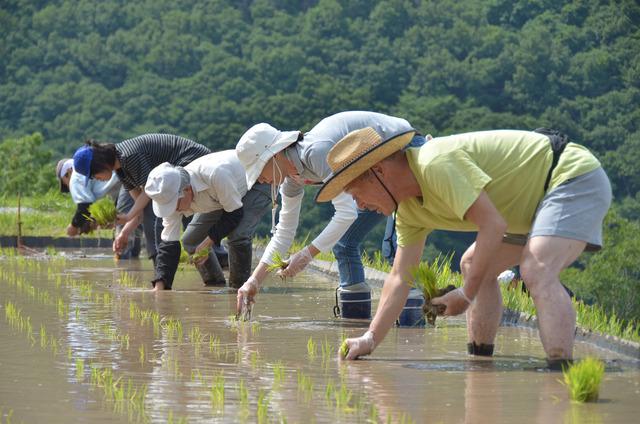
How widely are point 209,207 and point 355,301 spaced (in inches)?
79.4

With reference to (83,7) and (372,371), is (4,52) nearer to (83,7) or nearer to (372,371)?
(83,7)

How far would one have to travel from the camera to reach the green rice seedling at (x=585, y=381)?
5.54 m

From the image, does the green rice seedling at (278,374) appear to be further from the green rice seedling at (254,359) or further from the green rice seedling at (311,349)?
the green rice seedling at (311,349)

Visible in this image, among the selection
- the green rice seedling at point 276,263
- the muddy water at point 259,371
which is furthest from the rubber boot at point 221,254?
the green rice seedling at point 276,263

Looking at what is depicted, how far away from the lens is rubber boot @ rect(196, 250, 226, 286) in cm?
1162

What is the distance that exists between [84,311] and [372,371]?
3.34 metres

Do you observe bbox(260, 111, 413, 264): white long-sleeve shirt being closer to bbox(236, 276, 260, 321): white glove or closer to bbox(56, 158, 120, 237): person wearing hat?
bbox(236, 276, 260, 321): white glove

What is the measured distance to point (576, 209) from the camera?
6.29 meters

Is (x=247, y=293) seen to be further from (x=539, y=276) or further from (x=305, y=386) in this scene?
(x=539, y=276)

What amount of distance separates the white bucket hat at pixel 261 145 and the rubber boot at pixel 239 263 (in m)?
3.11

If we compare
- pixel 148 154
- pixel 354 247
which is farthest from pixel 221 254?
pixel 354 247

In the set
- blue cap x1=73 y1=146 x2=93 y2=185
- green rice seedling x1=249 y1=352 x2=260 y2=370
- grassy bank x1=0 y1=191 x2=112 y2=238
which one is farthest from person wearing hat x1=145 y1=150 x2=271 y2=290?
grassy bank x1=0 y1=191 x2=112 y2=238

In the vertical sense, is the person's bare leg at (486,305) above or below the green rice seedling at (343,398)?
above

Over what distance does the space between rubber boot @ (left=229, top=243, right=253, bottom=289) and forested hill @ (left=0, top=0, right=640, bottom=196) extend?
49751mm
